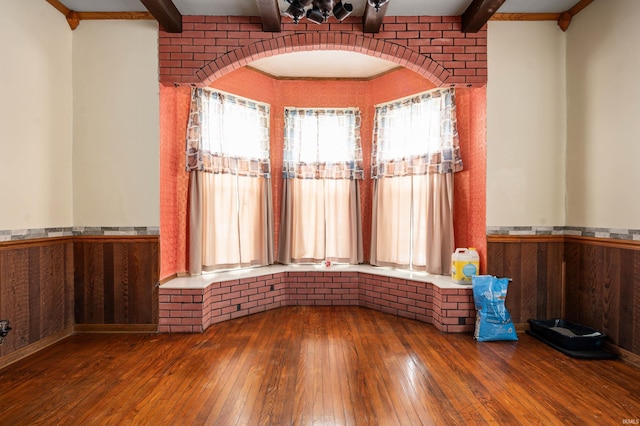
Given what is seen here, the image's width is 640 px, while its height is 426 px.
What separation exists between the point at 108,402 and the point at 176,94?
3191 millimetres

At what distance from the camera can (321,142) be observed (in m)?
5.12

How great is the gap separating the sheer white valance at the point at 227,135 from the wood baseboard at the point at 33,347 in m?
2.03

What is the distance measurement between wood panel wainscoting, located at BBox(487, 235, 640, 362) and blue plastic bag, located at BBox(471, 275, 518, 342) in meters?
0.31

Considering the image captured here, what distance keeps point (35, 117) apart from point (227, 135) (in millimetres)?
1894

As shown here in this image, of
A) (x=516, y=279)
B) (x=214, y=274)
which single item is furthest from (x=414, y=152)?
(x=214, y=274)

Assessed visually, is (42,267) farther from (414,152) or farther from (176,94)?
(414,152)

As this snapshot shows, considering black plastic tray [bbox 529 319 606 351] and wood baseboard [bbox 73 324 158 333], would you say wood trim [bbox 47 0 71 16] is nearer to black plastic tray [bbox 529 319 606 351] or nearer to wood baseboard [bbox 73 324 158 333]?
wood baseboard [bbox 73 324 158 333]

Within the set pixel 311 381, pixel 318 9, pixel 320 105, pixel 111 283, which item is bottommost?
pixel 311 381

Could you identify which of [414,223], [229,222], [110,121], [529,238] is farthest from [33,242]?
[529,238]

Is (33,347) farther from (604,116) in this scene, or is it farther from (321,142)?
(604,116)

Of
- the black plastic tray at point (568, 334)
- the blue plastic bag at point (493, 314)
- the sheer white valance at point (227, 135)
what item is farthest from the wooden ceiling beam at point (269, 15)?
the black plastic tray at point (568, 334)

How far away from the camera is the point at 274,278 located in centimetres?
456

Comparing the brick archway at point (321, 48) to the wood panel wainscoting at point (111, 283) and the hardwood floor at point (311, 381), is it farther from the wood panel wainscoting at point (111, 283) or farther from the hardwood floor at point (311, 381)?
the hardwood floor at point (311, 381)

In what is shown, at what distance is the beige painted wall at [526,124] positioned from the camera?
3.78 m
